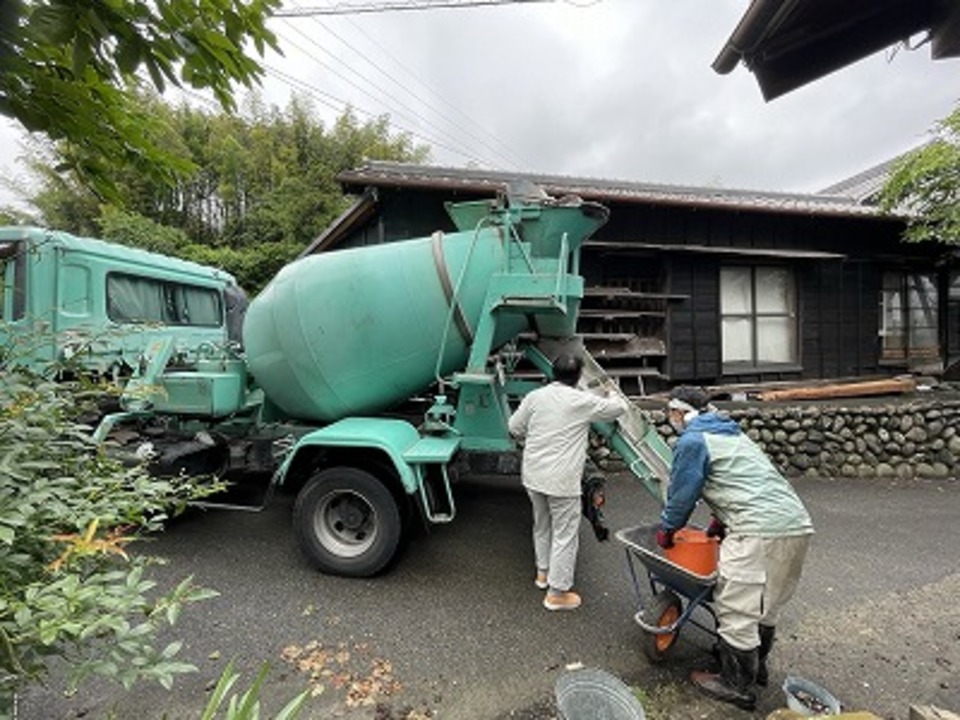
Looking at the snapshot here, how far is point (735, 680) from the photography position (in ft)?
8.42

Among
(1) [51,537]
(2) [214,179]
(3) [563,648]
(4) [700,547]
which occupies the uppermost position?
(2) [214,179]

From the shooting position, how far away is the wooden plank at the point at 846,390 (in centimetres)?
762

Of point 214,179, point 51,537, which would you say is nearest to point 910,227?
point 51,537

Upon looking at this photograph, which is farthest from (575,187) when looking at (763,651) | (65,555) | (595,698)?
(65,555)

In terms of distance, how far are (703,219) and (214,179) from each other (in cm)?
1737

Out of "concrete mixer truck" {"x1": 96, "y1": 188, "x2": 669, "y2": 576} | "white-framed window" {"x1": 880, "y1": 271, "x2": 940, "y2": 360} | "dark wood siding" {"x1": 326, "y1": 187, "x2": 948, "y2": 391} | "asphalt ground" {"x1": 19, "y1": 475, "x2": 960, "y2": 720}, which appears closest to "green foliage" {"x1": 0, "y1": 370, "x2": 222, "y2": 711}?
"asphalt ground" {"x1": 19, "y1": 475, "x2": 960, "y2": 720}

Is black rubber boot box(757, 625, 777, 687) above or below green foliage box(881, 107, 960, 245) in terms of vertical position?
Answer: below

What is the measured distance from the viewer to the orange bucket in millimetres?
2697

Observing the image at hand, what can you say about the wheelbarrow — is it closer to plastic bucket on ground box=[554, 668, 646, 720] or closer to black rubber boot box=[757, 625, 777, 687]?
black rubber boot box=[757, 625, 777, 687]

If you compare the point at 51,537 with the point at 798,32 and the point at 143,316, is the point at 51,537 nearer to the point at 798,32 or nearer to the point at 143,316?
the point at 798,32

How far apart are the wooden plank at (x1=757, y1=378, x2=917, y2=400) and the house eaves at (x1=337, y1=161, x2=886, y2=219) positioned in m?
2.63

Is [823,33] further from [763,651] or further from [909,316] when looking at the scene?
[909,316]

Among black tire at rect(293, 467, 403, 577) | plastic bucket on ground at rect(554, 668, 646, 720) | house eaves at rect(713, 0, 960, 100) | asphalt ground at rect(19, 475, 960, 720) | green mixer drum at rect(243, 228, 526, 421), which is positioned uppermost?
house eaves at rect(713, 0, 960, 100)

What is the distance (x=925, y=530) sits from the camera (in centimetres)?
504
